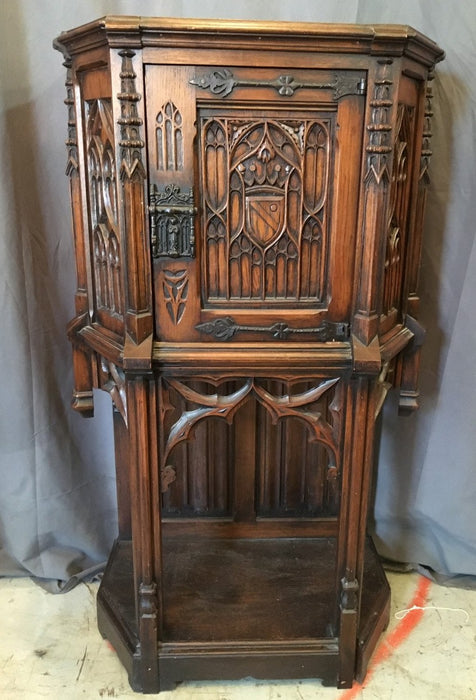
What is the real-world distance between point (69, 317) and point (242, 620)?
39.4 inches

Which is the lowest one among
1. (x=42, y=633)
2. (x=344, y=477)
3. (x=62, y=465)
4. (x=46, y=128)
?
(x=42, y=633)

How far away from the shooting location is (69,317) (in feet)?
6.53

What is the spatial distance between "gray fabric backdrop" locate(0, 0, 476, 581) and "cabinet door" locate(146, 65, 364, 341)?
586 millimetres

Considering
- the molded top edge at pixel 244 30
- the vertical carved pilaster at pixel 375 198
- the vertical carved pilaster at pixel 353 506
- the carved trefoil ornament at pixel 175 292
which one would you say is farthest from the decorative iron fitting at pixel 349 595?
the molded top edge at pixel 244 30

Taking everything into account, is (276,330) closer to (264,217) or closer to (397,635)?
(264,217)

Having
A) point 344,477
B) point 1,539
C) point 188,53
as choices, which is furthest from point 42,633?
point 188,53

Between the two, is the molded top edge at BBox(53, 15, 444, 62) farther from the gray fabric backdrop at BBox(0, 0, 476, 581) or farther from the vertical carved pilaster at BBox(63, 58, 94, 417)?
the gray fabric backdrop at BBox(0, 0, 476, 581)

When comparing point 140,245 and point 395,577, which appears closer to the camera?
point 140,245

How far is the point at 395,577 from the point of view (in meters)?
2.18

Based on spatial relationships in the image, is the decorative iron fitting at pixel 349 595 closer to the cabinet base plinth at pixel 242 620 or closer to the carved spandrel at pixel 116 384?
the cabinet base plinth at pixel 242 620

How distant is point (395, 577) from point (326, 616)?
480mm

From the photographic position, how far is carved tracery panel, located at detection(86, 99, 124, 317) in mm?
1438

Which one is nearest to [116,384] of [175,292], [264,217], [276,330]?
[175,292]

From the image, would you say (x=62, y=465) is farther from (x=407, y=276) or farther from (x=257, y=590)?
(x=407, y=276)
